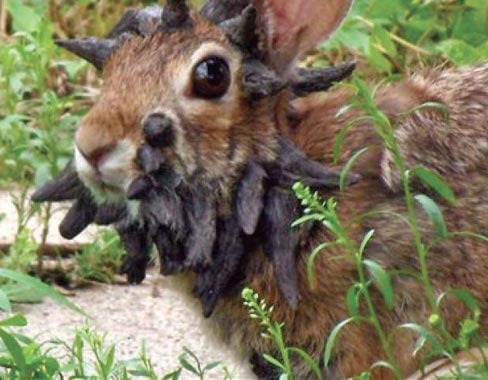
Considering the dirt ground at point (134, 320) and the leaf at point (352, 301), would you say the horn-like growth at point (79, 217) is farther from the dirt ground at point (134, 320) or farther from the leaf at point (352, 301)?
the leaf at point (352, 301)

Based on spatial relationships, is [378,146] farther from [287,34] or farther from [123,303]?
[123,303]

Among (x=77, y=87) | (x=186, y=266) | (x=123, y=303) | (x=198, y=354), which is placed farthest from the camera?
(x=77, y=87)

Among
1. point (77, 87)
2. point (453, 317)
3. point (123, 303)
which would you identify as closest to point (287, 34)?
point (453, 317)

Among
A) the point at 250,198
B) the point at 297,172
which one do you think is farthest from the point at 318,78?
the point at 250,198

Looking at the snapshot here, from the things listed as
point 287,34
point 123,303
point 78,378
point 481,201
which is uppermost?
point 287,34

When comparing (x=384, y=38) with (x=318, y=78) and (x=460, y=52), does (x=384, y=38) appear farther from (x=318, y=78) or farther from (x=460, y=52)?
(x=318, y=78)

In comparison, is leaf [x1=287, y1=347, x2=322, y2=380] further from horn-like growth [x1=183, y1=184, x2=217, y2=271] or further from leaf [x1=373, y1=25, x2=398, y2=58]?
leaf [x1=373, y1=25, x2=398, y2=58]

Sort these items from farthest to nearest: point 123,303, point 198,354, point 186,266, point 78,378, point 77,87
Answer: point 77,87
point 123,303
point 198,354
point 186,266
point 78,378
